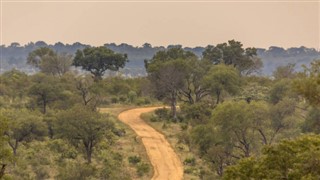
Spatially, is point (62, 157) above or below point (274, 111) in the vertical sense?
below

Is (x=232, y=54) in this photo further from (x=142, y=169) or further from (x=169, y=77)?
(x=142, y=169)

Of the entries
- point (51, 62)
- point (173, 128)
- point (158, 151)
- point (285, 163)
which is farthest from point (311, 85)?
point (51, 62)

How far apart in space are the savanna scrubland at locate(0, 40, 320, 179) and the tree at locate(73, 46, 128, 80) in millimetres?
6724

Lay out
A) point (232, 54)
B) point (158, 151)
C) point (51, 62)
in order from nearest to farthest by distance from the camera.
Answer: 1. point (158, 151)
2. point (232, 54)
3. point (51, 62)

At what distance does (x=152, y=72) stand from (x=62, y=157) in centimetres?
2407

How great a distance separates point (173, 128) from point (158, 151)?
353 inches

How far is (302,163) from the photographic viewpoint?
16359 mm

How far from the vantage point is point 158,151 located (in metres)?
42.6

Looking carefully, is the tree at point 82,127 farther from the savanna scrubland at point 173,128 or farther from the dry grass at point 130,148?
the dry grass at point 130,148

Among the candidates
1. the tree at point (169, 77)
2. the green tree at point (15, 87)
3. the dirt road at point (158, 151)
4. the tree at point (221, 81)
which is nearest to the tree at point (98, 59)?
the green tree at point (15, 87)

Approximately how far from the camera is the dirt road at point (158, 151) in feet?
120

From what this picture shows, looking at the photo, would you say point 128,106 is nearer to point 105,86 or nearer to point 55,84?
point 105,86

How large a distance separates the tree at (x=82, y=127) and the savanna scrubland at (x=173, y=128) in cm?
9

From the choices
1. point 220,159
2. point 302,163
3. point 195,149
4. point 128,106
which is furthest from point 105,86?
point 302,163
